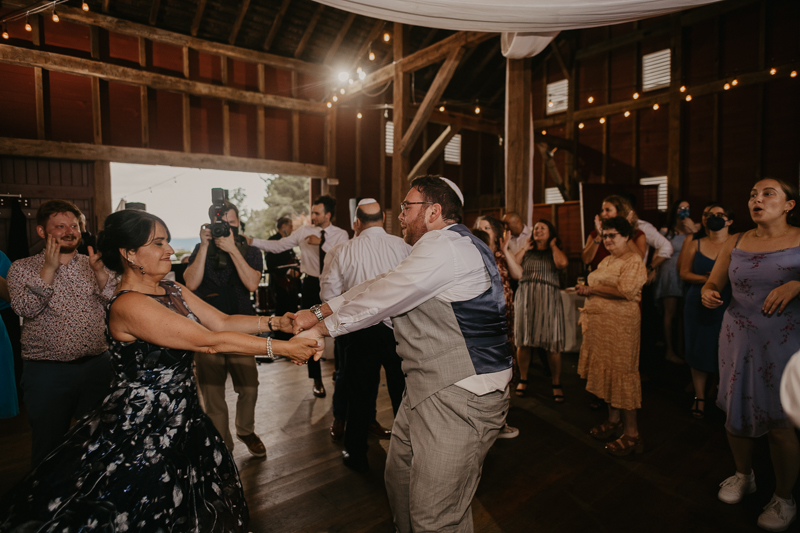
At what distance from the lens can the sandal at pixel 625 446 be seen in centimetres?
299

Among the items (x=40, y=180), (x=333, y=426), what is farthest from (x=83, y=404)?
(x=40, y=180)

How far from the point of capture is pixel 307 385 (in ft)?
14.9

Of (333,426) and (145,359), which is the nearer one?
(145,359)

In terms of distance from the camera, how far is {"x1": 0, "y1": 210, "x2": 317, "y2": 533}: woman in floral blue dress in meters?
1.38

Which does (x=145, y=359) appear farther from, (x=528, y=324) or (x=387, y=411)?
(x=528, y=324)

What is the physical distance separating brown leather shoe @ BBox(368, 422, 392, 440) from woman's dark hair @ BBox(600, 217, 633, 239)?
7.57 feet

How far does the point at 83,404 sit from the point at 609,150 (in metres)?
10.2

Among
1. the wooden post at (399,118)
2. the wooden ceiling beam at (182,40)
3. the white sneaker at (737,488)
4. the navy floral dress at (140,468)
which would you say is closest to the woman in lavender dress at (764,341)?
the white sneaker at (737,488)

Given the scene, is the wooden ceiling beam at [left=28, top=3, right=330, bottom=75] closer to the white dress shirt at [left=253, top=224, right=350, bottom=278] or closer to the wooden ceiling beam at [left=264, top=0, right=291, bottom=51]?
the wooden ceiling beam at [left=264, top=0, right=291, bottom=51]

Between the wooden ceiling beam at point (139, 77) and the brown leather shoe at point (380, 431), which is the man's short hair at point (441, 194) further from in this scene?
the wooden ceiling beam at point (139, 77)

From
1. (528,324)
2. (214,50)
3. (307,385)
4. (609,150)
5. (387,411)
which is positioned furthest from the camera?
(609,150)

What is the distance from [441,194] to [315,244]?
273 centimetres

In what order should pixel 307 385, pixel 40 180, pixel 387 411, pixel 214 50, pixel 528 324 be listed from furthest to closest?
1. pixel 214 50
2. pixel 40 180
3. pixel 307 385
4. pixel 528 324
5. pixel 387 411

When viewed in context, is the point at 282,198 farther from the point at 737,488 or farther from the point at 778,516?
the point at 778,516
